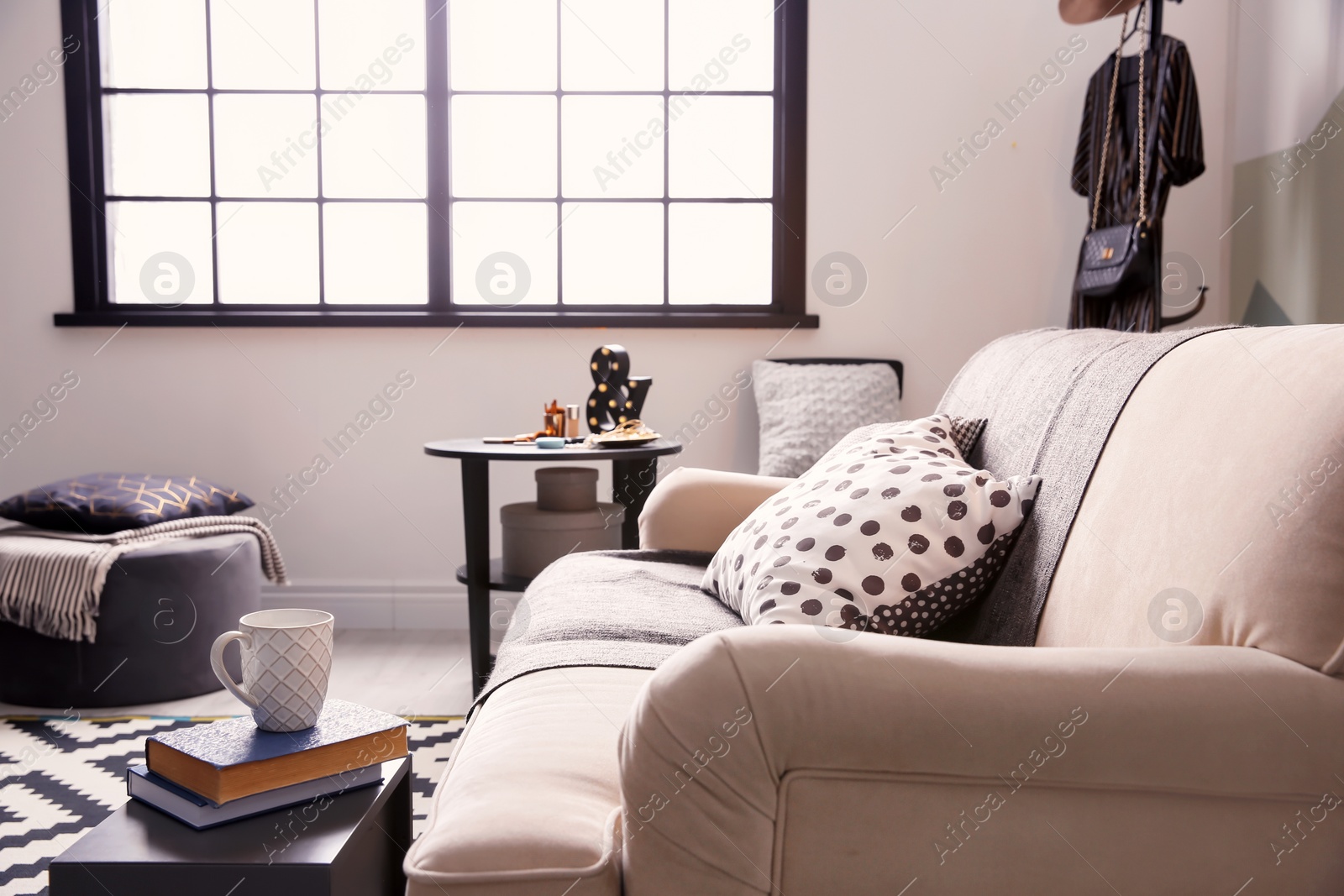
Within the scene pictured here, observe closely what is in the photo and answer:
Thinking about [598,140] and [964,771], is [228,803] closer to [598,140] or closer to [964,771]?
[964,771]

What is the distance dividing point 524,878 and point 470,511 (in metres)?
1.60

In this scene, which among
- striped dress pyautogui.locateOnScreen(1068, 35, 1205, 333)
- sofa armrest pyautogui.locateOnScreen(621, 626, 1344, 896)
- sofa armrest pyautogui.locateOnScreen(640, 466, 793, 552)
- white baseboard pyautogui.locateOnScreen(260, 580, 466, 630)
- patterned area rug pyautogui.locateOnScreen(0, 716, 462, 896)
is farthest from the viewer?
white baseboard pyautogui.locateOnScreen(260, 580, 466, 630)

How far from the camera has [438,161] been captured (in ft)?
10.2

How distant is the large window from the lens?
308cm

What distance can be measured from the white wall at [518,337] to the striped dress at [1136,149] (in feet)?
1.09

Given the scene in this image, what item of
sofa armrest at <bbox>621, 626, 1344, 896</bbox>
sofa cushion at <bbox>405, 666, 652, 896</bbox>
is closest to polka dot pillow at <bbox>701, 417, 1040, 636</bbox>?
sofa cushion at <bbox>405, 666, 652, 896</bbox>

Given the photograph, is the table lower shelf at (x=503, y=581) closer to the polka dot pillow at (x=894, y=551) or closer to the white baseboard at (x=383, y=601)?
the white baseboard at (x=383, y=601)

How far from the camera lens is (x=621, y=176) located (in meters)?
3.15

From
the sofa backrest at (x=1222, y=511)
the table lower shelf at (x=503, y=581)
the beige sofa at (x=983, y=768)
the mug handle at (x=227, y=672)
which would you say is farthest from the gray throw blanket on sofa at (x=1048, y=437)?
the table lower shelf at (x=503, y=581)

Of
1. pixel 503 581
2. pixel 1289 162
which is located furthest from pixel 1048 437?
pixel 1289 162

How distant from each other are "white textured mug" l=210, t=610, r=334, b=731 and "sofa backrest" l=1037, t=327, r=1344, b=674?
0.77 m

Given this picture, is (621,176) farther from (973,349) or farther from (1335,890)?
(1335,890)

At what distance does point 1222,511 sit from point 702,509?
1.09 meters

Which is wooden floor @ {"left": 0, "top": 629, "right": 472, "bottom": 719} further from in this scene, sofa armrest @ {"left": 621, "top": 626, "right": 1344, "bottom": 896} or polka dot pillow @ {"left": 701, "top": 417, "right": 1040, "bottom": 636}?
sofa armrest @ {"left": 621, "top": 626, "right": 1344, "bottom": 896}
